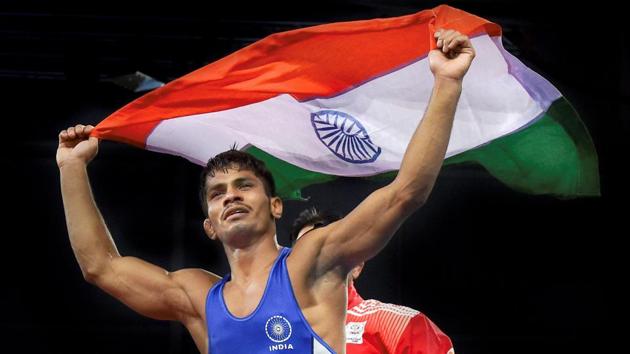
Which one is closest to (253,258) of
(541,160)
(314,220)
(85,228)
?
(85,228)

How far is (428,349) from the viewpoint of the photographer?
4.08m

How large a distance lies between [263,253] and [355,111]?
2.87 feet

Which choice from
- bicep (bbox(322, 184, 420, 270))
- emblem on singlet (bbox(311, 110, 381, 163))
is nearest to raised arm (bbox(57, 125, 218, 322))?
bicep (bbox(322, 184, 420, 270))

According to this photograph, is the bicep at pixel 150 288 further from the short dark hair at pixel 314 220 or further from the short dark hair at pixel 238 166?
the short dark hair at pixel 314 220

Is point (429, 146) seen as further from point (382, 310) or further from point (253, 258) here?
point (382, 310)

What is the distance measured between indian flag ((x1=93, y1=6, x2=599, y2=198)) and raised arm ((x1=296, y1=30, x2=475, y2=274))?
55 centimetres

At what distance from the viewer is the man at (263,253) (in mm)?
2738

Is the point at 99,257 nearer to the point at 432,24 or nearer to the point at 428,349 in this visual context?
the point at 432,24

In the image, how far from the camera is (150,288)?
308 cm

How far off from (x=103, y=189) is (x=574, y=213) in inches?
107

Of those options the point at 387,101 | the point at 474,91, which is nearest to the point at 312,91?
the point at 387,101

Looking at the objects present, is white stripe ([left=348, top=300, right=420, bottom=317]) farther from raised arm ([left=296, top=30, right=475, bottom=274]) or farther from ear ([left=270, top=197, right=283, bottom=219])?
raised arm ([left=296, top=30, right=475, bottom=274])

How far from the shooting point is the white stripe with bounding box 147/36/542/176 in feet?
11.9

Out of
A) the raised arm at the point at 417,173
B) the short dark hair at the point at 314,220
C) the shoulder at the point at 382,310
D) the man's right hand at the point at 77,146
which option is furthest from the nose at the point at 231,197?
the short dark hair at the point at 314,220
